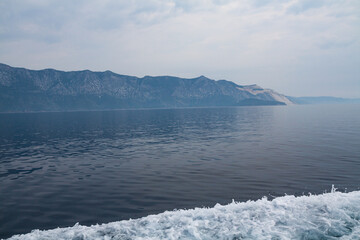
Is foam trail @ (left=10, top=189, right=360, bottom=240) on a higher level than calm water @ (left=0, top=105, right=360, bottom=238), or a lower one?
higher

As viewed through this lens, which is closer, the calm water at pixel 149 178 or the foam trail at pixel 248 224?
the foam trail at pixel 248 224

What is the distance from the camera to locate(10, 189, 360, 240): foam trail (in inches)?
445

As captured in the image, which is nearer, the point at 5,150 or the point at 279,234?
the point at 279,234

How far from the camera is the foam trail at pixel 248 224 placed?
11312 mm

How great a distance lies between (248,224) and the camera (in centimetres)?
1211

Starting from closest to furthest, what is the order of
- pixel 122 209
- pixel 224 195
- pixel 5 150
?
pixel 122 209, pixel 224 195, pixel 5 150

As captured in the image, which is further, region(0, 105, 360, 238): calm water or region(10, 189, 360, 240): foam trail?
region(0, 105, 360, 238): calm water

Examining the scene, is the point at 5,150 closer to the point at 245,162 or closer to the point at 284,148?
the point at 245,162

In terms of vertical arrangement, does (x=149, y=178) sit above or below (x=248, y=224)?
below

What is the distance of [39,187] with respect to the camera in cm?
2212

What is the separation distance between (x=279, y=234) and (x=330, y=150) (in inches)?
1154

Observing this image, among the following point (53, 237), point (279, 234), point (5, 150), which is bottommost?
point (5, 150)

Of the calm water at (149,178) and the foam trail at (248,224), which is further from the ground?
the foam trail at (248,224)

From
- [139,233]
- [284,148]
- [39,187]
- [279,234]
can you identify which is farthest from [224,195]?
[284,148]
